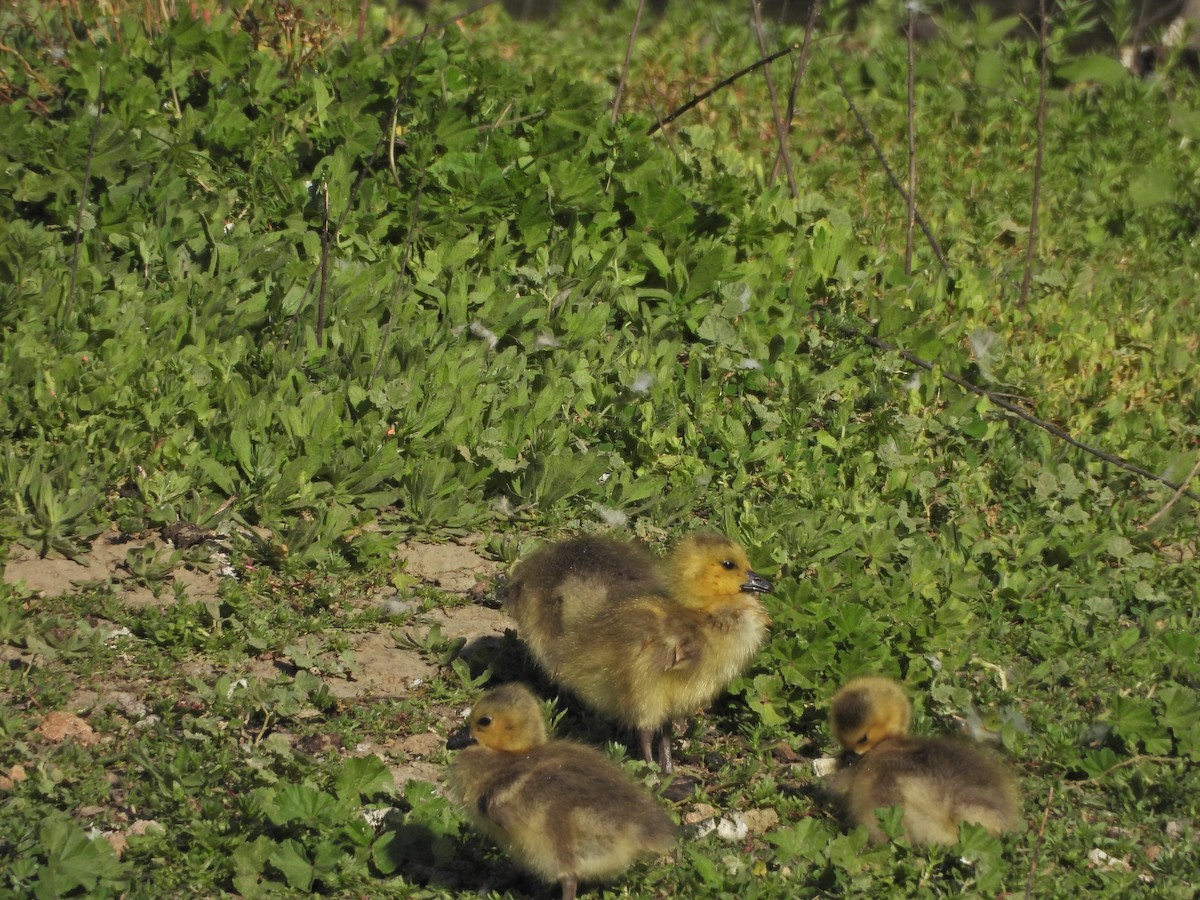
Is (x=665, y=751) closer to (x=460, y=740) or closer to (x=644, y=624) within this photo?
(x=644, y=624)

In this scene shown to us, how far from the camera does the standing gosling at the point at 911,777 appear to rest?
544 cm

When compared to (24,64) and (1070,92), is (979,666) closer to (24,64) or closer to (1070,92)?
(24,64)

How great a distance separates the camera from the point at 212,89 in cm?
970

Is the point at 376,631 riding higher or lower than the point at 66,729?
higher

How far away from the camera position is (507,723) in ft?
17.6

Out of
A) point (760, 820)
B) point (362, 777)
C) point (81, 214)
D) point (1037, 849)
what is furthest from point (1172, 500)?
point (81, 214)

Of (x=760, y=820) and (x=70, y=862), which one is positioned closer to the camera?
→ (x=70, y=862)

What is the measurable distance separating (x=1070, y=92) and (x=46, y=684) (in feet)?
34.6

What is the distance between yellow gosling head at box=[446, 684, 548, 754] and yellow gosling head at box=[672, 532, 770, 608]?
38.7 inches

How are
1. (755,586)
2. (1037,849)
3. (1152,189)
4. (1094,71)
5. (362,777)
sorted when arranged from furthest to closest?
1. (1094,71)
2. (1152,189)
3. (755,586)
4. (362,777)
5. (1037,849)

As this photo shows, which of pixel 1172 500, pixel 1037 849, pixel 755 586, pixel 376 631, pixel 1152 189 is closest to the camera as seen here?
pixel 1037 849

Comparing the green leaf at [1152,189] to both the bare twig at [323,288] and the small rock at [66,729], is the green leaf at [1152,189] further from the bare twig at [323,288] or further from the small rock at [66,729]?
the small rock at [66,729]

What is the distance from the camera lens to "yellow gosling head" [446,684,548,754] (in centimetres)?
537

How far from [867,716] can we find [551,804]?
4.39 feet
